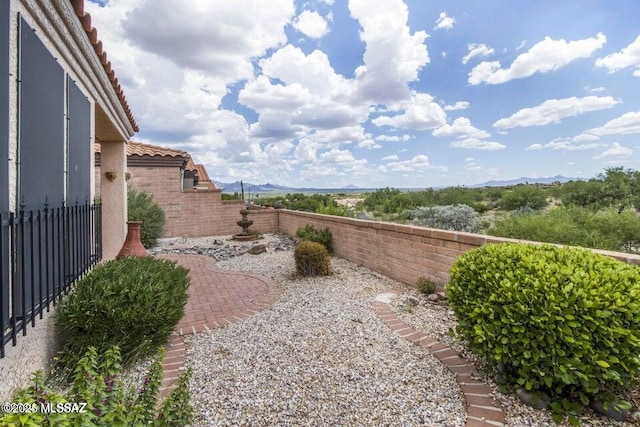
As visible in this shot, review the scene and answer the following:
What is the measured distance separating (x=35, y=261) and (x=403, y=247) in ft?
17.5

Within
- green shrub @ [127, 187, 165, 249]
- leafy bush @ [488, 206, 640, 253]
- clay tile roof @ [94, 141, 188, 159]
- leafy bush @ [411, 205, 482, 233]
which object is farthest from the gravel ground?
clay tile roof @ [94, 141, 188, 159]

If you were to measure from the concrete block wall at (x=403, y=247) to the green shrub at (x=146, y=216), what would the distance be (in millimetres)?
5764

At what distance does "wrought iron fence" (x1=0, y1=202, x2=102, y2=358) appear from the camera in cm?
215

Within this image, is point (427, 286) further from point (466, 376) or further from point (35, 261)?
point (35, 261)

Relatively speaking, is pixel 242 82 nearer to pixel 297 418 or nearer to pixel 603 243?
pixel 603 243

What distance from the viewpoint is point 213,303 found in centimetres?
527

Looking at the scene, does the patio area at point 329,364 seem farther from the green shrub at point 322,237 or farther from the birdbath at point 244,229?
the birdbath at point 244,229

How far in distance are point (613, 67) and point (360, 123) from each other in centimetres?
1174

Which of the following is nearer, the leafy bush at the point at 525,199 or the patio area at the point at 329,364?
the patio area at the point at 329,364

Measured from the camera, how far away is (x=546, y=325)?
228 centimetres

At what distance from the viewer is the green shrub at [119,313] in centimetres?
294

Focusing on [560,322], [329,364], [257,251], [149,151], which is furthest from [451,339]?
[149,151]

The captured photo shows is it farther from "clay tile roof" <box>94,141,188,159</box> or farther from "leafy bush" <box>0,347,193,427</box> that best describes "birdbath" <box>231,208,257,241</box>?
"leafy bush" <box>0,347,193,427</box>

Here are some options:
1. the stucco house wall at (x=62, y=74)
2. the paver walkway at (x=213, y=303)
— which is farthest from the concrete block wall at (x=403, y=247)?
the stucco house wall at (x=62, y=74)
